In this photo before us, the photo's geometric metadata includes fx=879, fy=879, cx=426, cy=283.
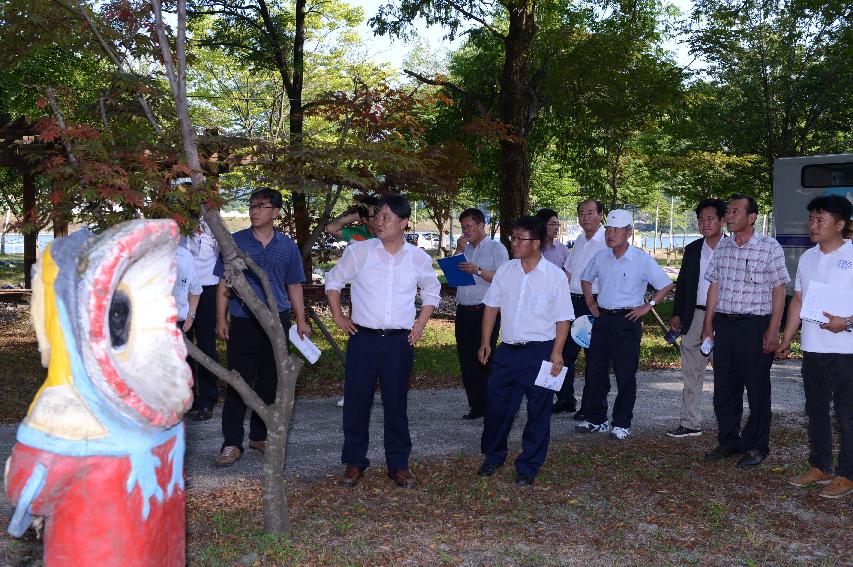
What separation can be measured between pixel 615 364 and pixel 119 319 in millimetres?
5445

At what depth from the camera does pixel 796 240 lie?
47.5 ft

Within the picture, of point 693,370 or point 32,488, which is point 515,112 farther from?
point 32,488

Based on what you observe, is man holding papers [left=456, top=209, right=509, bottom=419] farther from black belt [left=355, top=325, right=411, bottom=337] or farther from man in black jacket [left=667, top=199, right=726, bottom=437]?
black belt [left=355, top=325, right=411, bottom=337]

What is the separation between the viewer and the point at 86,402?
2242 mm

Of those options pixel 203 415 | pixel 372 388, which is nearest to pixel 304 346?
pixel 372 388

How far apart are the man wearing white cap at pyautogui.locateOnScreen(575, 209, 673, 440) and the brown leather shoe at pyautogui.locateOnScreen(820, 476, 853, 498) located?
1.79 meters

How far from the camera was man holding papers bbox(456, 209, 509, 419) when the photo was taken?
24.7 ft

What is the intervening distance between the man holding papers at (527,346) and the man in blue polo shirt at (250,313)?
141cm

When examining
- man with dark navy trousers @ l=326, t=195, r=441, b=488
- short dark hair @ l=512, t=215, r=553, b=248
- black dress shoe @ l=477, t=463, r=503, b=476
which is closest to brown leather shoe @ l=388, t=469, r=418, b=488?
man with dark navy trousers @ l=326, t=195, r=441, b=488

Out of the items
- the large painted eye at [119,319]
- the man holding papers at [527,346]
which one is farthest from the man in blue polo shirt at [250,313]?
the large painted eye at [119,319]

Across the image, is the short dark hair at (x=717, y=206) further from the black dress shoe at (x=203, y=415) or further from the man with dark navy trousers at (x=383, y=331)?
the black dress shoe at (x=203, y=415)

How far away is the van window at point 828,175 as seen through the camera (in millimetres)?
13648

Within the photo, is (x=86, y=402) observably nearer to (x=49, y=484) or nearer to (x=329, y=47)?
(x=49, y=484)

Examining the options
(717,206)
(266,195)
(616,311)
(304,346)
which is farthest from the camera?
(616,311)
